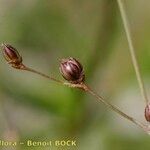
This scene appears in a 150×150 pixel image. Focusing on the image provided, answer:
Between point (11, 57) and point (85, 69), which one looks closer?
point (11, 57)

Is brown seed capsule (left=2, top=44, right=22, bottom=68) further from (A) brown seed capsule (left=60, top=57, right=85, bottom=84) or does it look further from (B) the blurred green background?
(B) the blurred green background

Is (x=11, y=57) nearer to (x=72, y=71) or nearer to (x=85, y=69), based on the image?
(x=72, y=71)

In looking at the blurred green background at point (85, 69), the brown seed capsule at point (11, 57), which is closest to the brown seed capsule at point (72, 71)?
the brown seed capsule at point (11, 57)

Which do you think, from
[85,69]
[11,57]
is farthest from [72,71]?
[85,69]

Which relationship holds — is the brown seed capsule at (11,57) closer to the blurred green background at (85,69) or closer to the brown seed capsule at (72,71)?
the brown seed capsule at (72,71)

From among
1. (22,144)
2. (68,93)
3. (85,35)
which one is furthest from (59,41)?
(22,144)

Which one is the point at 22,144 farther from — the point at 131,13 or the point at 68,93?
the point at 131,13
